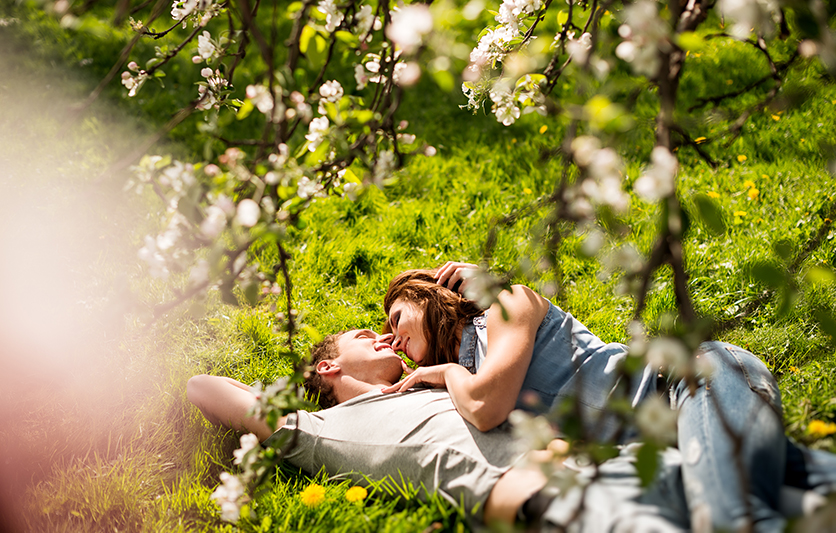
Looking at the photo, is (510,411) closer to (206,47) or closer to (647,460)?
(647,460)

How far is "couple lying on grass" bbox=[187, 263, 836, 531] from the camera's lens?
1247mm

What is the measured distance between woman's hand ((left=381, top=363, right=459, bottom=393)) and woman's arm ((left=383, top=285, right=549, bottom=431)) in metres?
0.02

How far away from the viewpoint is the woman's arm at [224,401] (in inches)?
79.0

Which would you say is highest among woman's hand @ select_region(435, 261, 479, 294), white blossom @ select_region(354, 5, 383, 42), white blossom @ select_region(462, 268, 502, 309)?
white blossom @ select_region(354, 5, 383, 42)

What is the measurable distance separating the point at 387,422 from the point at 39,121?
4.05m

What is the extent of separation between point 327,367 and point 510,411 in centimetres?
84

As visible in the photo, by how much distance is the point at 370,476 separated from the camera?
1807mm

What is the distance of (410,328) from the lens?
6.81 ft

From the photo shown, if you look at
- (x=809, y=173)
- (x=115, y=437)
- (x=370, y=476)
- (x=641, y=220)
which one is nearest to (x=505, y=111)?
(x=370, y=476)

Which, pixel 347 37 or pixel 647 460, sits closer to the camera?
pixel 647 460

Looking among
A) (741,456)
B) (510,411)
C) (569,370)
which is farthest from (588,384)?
(741,456)

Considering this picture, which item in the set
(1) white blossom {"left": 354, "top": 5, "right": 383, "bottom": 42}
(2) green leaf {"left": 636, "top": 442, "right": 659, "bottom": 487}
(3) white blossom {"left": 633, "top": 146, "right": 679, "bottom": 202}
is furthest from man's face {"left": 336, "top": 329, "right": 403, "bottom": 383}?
(3) white blossom {"left": 633, "top": 146, "right": 679, "bottom": 202}

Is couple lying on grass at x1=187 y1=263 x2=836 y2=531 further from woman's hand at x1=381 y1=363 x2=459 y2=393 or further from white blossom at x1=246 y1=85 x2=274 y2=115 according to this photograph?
white blossom at x1=246 y1=85 x2=274 y2=115

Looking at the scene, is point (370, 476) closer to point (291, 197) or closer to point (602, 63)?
point (291, 197)
